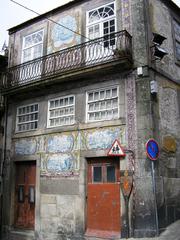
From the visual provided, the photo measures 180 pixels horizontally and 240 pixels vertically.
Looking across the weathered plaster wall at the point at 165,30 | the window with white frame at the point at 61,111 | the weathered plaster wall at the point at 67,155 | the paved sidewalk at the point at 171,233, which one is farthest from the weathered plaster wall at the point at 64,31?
the paved sidewalk at the point at 171,233

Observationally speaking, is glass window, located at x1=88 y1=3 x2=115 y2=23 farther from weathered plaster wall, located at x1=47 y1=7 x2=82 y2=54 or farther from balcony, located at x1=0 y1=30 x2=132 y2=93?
balcony, located at x1=0 y1=30 x2=132 y2=93

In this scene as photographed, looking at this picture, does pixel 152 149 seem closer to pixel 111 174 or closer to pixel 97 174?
pixel 111 174

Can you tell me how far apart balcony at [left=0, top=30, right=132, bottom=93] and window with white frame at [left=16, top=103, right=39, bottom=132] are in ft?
3.03

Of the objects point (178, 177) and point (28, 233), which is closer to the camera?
point (178, 177)

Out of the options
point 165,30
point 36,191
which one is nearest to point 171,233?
point 36,191

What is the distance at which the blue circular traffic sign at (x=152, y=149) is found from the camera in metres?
7.84

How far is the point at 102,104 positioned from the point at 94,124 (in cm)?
73

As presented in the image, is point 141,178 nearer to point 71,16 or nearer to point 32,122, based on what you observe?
point 32,122

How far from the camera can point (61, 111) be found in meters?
10.7

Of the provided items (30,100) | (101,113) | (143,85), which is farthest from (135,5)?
(30,100)

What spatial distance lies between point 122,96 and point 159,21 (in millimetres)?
3221

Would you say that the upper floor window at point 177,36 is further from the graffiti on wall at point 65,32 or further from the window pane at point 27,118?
→ the window pane at point 27,118

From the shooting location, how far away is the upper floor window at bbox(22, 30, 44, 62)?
12156 mm

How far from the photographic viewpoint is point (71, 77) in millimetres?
10070
